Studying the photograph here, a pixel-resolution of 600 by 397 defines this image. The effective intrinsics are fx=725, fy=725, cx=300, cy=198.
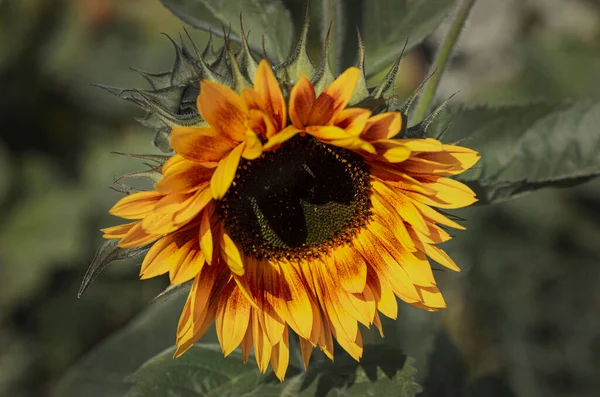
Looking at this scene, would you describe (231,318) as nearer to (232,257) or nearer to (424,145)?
(232,257)

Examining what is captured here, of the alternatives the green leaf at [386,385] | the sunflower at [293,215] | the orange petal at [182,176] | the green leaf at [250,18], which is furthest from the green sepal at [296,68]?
the green leaf at [386,385]

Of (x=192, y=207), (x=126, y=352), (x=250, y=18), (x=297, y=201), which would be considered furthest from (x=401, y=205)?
(x=126, y=352)

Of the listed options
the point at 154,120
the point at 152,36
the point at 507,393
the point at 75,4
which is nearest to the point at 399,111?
the point at 154,120

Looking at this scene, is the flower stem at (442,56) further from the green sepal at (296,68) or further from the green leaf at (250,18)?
the green sepal at (296,68)

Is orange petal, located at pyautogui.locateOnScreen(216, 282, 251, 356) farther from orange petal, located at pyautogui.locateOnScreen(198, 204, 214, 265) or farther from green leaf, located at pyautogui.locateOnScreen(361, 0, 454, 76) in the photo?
green leaf, located at pyautogui.locateOnScreen(361, 0, 454, 76)

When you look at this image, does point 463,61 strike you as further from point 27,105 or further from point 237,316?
point 237,316

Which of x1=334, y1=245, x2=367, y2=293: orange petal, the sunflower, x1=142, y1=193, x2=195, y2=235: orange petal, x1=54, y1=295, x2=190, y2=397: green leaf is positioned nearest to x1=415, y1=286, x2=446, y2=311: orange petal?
the sunflower
